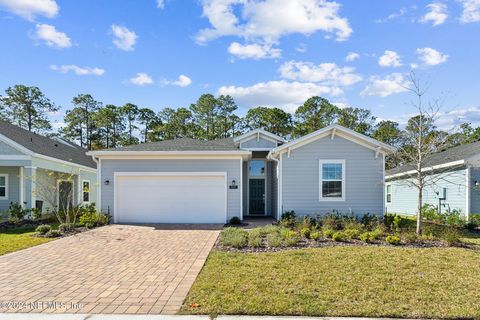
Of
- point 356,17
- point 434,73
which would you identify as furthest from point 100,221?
point 434,73

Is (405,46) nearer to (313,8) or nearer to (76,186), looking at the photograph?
(313,8)

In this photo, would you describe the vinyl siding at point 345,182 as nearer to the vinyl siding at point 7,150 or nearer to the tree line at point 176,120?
the vinyl siding at point 7,150

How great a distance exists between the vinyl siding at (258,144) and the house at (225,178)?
2.13 metres

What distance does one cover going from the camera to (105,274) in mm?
6309

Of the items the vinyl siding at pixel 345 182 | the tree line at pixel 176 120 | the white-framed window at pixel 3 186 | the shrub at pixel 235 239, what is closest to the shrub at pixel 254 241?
the shrub at pixel 235 239

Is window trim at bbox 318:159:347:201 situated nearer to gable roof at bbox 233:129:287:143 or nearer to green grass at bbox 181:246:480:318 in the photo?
gable roof at bbox 233:129:287:143

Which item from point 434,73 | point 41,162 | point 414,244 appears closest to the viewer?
point 414,244

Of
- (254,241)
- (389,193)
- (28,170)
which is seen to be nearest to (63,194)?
(28,170)

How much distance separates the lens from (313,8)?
10953 mm

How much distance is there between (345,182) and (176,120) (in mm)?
29232

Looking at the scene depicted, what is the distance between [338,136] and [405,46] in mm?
4997

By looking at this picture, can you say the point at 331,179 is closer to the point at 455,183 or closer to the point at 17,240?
the point at 455,183

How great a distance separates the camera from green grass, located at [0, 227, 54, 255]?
9.09 metres

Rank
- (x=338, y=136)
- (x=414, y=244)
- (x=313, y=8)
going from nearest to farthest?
(x=414, y=244) → (x=313, y=8) → (x=338, y=136)
